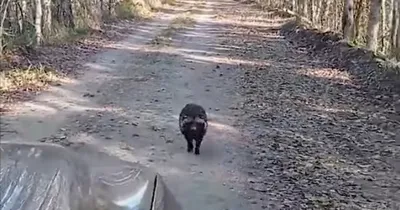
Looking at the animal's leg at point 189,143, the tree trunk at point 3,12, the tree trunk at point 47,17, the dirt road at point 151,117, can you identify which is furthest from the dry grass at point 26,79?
the animal's leg at point 189,143

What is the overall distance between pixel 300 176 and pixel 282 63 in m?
8.17

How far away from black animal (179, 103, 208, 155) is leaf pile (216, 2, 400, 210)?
65 cm

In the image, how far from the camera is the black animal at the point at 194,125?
22.5 ft

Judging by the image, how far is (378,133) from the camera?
833 cm

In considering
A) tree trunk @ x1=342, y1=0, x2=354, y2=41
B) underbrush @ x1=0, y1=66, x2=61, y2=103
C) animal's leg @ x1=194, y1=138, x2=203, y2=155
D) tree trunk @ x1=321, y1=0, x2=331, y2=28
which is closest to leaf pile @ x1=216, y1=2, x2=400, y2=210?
animal's leg @ x1=194, y1=138, x2=203, y2=155

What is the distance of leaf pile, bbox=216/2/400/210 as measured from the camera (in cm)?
599

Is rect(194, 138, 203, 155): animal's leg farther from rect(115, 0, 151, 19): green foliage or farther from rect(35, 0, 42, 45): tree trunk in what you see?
rect(115, 0, 151, 19): green foliage

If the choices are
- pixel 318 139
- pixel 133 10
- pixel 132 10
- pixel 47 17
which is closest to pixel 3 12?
pixel 47 17

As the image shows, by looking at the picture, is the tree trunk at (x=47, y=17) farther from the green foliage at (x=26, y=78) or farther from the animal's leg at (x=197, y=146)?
the animal's leg at (x=197, y=146)

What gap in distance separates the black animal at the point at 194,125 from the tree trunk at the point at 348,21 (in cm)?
945

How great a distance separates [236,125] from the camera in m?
8.44

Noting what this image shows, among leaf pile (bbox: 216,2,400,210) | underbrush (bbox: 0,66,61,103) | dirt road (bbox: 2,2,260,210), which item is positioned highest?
underbrush (bbox: 0,66,61,103)

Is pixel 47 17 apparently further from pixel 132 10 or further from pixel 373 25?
pixel 132 10

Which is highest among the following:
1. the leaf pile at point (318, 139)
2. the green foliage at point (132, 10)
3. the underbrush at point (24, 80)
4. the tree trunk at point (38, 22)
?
the tree trunk at point (38, 22)
